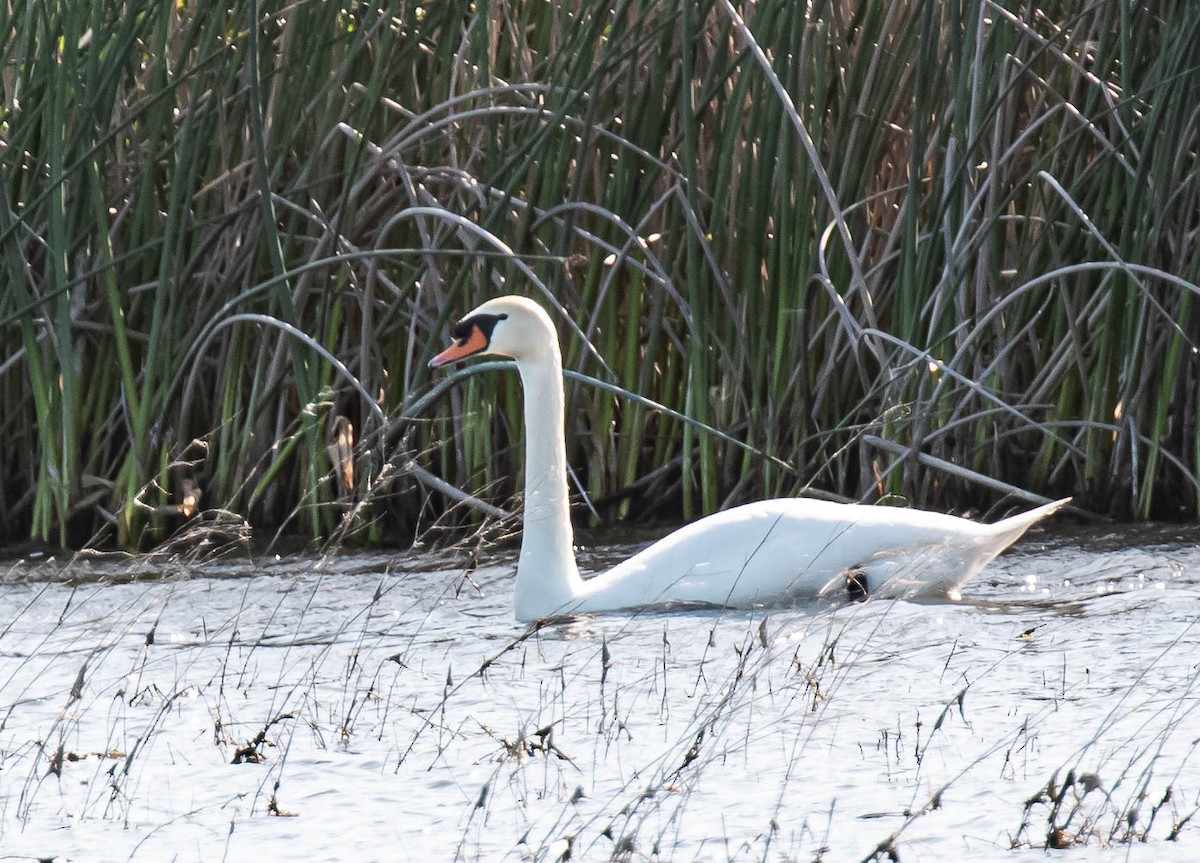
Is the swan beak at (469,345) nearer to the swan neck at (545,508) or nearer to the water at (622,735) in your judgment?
the swan neck at (545,508)

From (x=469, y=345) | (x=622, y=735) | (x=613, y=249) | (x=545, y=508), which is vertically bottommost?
(x=622, y=735)

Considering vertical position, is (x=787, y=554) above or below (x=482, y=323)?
below

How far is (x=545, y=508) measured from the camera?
525 centimetres

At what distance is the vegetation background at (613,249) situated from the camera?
19.0ft

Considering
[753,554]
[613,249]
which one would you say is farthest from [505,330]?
[753,554]

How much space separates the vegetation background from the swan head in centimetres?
40

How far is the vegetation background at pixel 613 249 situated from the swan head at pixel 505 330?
1.31 feet

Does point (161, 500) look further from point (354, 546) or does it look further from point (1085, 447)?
point (1085, 447)

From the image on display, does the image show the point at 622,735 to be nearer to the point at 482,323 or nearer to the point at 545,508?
the point at 545,508

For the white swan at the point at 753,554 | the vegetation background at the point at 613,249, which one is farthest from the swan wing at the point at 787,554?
the vegetation background at the point at 613,249

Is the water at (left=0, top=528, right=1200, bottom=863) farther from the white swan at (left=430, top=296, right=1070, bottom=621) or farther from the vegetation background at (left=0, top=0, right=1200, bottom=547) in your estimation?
the vegetation background at (left=0, top=0, right=1200, bottom=547)

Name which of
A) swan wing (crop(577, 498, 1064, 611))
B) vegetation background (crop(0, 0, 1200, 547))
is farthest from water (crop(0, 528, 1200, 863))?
vegetation background (crop(0, 0, 1200, 547))

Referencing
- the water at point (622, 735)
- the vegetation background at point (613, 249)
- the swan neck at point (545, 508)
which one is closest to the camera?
the water at point (622, 735)

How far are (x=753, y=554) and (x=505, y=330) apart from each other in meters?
0.92
